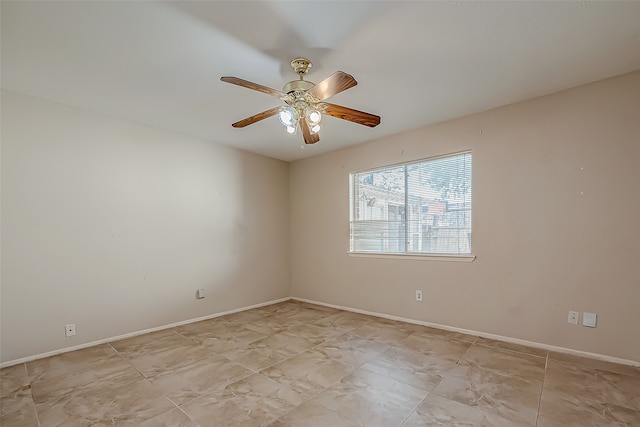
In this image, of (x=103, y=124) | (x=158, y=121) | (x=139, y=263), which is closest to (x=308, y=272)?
(x=139, y=263)

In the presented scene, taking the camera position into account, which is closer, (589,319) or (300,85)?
(300,85)

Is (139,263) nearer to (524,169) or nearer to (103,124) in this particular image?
(103,124)

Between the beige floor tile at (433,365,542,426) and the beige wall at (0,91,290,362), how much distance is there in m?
3.10

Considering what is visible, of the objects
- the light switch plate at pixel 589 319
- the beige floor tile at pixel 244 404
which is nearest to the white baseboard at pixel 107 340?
the beige floor tile at pixel 244 404

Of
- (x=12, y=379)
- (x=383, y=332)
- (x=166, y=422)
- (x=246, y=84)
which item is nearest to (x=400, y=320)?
(x=383, y=332)

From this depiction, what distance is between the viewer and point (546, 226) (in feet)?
9.25

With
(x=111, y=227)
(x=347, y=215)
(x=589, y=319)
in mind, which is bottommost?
(x=589, y=319)

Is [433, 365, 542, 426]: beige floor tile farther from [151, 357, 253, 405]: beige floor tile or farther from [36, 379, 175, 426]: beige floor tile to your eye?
[36, 379, 175, 426]: beige floor tile

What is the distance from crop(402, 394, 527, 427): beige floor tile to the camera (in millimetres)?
1758

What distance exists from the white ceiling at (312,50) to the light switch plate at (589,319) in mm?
2027

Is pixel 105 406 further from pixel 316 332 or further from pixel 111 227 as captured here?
pixel 316 332

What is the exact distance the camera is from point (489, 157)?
3.18 m

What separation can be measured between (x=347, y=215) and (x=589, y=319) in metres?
2.80

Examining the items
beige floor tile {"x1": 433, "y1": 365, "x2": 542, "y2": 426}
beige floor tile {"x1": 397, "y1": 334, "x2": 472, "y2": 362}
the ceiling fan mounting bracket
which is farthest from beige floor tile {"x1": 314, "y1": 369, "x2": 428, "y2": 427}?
the ceiling fan mounting bracket
